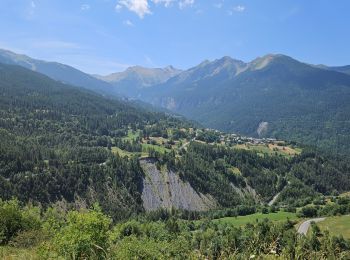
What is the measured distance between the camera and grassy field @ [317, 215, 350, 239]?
128m

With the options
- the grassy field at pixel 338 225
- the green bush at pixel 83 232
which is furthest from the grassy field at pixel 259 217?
the green bush at pixel 83 232

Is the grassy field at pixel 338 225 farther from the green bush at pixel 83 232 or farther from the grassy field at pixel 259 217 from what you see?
the green bush at pixel 83 232

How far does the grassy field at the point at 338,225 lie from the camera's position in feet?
420

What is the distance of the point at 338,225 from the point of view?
142375 mm

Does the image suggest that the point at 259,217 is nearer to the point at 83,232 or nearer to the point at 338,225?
the point at 338,225

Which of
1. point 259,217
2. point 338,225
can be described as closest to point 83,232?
point 338,225

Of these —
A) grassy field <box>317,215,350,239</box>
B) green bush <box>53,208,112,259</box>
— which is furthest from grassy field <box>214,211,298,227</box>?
green bush <box>53,208,112,259</box>

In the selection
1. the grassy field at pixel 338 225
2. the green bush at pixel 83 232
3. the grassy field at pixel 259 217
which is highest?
the green bush at pixel 83 232

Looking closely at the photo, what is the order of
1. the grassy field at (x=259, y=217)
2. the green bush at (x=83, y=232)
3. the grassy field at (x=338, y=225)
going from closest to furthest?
the green bush at (x=83, y=232) < the grassy field at (x=338, y=225) < the grassy field at (x=259, y=217)

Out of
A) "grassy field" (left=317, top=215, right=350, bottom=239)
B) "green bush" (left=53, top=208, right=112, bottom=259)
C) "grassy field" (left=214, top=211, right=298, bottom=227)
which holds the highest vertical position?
"green bush" (left=53, top=208, right=112, bottom=259)

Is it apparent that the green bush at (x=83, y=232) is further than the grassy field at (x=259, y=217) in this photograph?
No

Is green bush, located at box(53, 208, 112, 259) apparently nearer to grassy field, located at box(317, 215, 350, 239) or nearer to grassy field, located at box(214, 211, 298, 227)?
grassy field, located at box(317, 215, 350, 239)

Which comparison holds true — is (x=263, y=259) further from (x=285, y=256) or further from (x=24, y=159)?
(x=24, y=159)

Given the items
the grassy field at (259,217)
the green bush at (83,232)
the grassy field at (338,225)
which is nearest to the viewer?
the green bush at (83,232)
